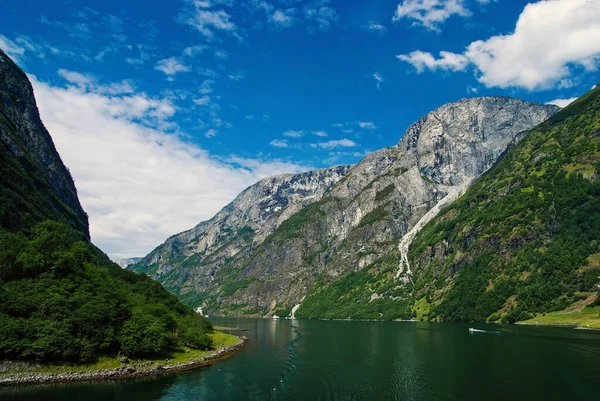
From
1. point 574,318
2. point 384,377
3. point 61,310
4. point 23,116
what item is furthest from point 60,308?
point 574,318

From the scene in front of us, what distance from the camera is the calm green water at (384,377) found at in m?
58.6

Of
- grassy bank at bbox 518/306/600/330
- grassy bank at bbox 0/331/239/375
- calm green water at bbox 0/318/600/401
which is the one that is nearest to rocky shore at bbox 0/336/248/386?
grassy bank at bbox 0/331/239/375

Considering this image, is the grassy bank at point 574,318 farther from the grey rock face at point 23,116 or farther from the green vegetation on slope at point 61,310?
the grey rock face at point 23,116

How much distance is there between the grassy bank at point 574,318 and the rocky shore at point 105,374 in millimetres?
143942

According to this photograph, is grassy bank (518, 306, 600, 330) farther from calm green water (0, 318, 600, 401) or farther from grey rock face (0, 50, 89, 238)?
grey rock face (0, 50, 89, 238)

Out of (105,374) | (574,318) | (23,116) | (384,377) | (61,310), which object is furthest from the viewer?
(23,116)

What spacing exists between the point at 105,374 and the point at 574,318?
176701mm

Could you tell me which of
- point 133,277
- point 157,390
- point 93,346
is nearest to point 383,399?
point 157,390

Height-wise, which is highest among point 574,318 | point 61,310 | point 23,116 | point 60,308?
point 23,116

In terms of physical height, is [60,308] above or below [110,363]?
above

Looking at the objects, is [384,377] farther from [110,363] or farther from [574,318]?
[574,318]

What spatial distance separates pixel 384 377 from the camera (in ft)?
237

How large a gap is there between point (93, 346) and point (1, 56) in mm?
174481

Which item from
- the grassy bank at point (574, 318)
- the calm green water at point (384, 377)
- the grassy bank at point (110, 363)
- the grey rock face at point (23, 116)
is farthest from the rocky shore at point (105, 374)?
the grassy bank at point (574, 318)
